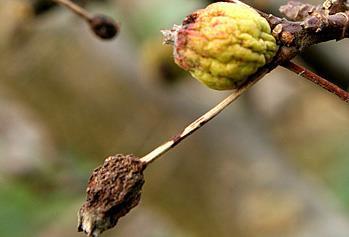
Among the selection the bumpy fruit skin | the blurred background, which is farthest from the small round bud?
the blurred background

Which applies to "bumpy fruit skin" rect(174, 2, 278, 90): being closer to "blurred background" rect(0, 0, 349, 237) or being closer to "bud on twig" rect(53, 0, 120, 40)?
"bud on twig" rect(53, 0, 120, 40)

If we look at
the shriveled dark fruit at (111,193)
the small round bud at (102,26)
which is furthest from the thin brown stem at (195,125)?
the small round bud at (102,26)

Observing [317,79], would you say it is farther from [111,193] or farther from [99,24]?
[99,24]

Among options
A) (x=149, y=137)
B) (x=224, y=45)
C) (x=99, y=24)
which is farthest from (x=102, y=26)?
(x=149, y=137)

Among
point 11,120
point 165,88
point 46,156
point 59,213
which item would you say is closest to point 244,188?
point 165,88

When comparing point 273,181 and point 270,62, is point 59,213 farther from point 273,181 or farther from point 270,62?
point 270,62
